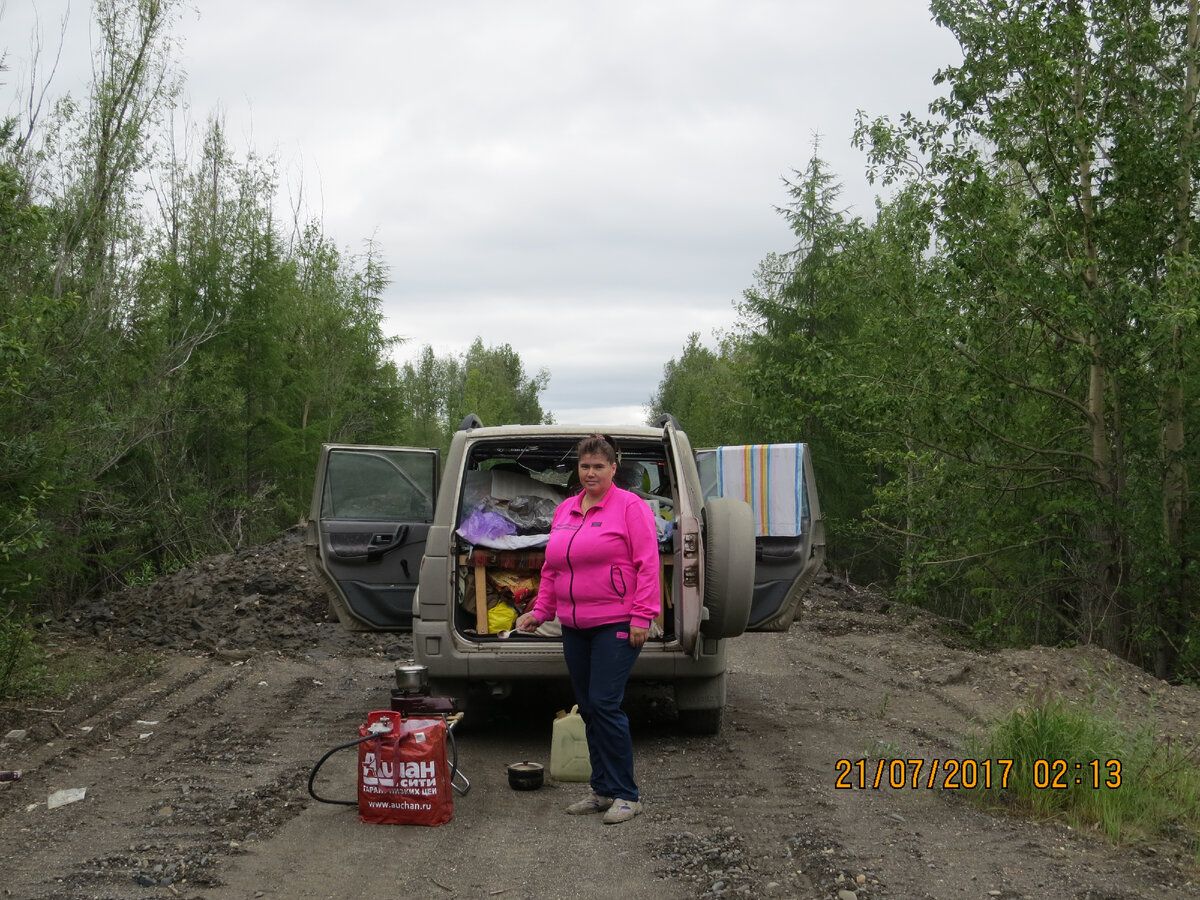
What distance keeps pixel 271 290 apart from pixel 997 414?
2031cm

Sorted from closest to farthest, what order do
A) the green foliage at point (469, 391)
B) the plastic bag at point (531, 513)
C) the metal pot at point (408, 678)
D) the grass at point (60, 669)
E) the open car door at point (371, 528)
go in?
the metal pot at point (408, 678) → the plastic bag at point (531, 513) → the open car door at point (371, 528) → the grass at point (60, 669) → the green foliage at point (469, 391)

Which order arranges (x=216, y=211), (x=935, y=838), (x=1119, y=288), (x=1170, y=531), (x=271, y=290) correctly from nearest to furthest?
(x=935, y=838) < (x=1119, y=288) < (x=1170, y=531) < (x=271, y=290) < (x=216, y=211)

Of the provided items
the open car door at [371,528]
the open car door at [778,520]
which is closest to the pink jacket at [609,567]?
the open car door at [778,520]

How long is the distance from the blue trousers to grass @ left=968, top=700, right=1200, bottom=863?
1810 mm

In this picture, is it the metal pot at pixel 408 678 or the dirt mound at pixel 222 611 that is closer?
the metal pot at pixel 408 678

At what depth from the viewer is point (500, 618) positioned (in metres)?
7.24

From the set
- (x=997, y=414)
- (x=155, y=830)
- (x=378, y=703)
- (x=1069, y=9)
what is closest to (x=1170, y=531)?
(x=997, y=414)

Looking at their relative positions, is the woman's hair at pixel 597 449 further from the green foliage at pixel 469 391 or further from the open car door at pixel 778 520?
the green foliage at pixel 469 391

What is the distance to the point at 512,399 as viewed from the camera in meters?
109

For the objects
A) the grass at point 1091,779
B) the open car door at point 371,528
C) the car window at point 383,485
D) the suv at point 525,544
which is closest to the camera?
the grass at point 1091,779

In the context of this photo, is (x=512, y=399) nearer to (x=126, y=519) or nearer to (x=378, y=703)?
(x=126, y=519)

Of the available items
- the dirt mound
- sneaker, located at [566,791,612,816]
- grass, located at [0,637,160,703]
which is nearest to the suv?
sneaker, located at [566,791,612,816]

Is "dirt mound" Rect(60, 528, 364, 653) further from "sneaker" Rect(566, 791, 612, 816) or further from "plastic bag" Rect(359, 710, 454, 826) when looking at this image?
"sneaker" Rect(566, 791, 612, 816)
